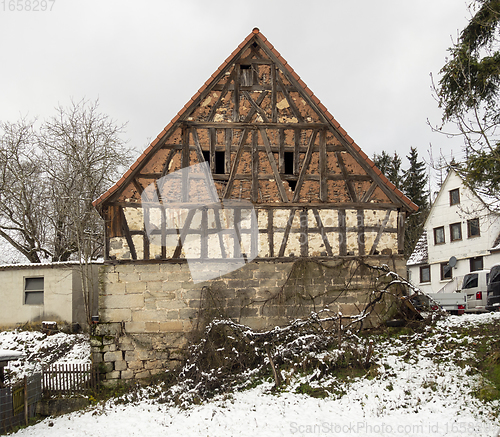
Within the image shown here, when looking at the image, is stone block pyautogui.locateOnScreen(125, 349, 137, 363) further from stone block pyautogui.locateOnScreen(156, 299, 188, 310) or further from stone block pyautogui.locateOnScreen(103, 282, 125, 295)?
stone block pyautogui.locateOnScreen(103, 282, 125, 295)

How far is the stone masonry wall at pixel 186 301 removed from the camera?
10734 millimetres

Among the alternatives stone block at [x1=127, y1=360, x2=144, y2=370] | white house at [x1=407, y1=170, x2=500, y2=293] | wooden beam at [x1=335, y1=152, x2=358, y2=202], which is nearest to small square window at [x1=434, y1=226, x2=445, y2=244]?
white house at [x1=407, y1=170, x2=500, y2=293]

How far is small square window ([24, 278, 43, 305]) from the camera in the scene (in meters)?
17.0

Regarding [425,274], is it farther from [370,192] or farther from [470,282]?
[370,192]

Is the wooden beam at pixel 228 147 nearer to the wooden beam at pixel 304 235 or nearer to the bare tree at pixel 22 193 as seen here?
the wooden beam at pixel 304 235

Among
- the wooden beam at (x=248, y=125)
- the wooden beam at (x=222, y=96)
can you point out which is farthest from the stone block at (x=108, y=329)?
the wooden beam at (x=222, y=96)

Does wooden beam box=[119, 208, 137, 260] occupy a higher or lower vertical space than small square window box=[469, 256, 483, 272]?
higher

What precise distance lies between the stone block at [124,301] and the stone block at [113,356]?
3.45ft

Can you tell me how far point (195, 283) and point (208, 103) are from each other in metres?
4.51

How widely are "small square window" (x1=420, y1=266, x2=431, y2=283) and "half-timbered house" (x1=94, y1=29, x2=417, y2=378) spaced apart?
58.5 feet

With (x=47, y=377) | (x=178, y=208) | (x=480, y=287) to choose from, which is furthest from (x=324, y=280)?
(x=480, y=287)

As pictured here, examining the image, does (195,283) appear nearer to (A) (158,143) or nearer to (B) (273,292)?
(B) (273,292)

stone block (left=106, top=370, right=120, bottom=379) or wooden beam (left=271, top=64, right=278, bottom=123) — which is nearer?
stone block (left=106, top=370, right=120, bottom=379)

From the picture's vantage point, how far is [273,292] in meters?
11.1
